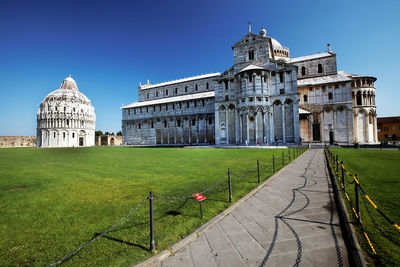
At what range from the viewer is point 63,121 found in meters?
59.2

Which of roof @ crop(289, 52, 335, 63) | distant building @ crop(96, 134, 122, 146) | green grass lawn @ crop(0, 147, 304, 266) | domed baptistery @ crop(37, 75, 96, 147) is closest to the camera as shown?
green grass lawn @ crop(0, 147, 304, 266)

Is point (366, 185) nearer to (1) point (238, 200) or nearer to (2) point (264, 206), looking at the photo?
(2) point (264, 206)

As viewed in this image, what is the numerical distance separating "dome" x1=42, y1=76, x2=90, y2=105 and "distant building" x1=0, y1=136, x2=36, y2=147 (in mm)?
14253

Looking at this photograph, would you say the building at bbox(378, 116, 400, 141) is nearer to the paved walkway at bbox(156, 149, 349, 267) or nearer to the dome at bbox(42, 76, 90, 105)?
the paved walkway at bbox(156, 149, 349, 267)

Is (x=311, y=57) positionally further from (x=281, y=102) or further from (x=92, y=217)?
(x=92, y=217)

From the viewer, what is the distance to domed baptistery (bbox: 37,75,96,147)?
5819 cm

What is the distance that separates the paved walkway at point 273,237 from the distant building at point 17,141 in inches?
3232


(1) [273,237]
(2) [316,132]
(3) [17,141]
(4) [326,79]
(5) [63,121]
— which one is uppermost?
(4) [326,79]

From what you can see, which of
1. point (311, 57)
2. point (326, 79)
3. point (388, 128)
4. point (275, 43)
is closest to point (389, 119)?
point (388, 128)

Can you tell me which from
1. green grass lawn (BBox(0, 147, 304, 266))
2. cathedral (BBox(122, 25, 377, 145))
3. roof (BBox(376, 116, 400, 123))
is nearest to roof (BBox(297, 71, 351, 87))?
cathedral (BBox(122, 25, 377, 145))

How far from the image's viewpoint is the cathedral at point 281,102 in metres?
27.2

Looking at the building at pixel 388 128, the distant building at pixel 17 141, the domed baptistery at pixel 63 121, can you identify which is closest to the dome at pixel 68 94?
the domed baptistery at pixel 63 121

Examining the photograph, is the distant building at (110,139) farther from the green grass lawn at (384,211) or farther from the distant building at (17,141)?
the green grass lawn at (384,211)

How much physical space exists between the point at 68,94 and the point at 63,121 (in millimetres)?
9889
